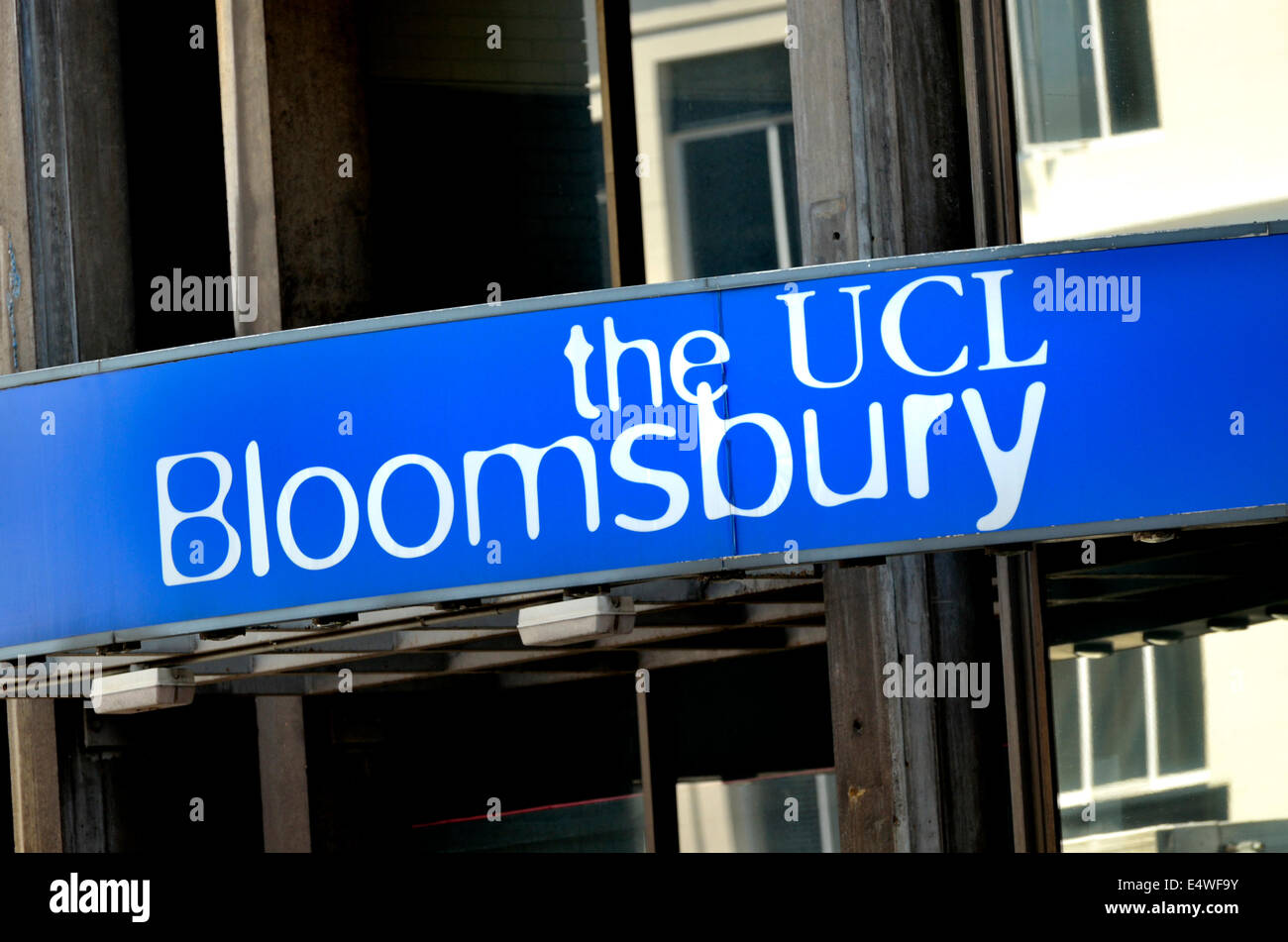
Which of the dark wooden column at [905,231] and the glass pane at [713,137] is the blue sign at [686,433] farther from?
the glass pane at [713,137]

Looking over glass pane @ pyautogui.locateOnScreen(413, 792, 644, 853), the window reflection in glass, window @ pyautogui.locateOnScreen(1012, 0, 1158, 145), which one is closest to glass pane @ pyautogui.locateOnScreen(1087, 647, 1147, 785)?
the window reflection in glass

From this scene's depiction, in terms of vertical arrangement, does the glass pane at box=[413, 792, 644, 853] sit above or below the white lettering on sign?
below

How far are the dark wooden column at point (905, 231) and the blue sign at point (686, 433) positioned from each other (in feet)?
2.11

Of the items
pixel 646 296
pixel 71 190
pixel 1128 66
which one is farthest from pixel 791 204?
pixel 71 190

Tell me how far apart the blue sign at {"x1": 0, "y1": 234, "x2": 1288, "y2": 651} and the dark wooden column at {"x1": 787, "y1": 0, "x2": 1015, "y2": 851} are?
0.64 meters

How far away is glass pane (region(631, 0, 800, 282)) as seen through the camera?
30.6 ft

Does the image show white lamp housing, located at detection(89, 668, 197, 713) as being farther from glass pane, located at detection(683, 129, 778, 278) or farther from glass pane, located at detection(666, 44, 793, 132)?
glass pane, located at detection(666, 44, 793, 132)

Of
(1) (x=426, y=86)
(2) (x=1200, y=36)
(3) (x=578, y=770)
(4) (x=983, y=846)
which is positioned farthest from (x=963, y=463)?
(1) (x=426, y=86)

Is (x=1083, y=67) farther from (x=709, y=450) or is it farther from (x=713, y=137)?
(x=713, y=137)

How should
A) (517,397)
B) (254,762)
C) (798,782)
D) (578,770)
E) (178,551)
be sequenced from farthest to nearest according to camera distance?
1. (254,762)
2. (578,770)
3. (798,782)
4. (178,551)
5. (517,397)

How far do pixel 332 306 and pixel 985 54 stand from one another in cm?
408

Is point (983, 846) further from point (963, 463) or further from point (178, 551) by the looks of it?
point (178, 551)

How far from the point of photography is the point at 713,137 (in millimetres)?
9492

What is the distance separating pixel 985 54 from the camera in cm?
764
